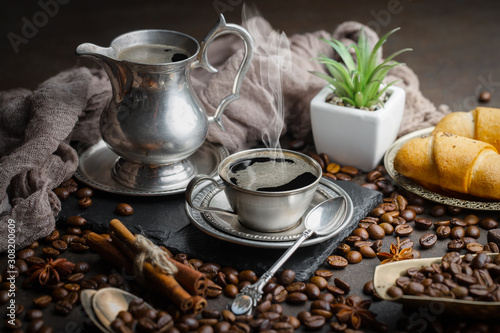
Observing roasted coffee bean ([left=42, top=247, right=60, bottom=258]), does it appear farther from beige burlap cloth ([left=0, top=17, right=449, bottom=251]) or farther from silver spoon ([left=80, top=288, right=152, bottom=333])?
silver spoon ([left=80, top=288, right=152, bottom=333])

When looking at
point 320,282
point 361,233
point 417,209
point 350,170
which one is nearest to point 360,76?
point 350,170

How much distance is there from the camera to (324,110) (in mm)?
2135

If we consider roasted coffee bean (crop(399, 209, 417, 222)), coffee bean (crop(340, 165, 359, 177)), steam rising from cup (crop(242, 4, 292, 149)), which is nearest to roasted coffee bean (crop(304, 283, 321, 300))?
roasted coffee bean (crop(399, 209, 417, 222))

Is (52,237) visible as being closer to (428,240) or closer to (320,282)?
(320,282)

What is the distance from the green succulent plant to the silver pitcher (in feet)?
1.26

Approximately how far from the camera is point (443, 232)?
1.77m

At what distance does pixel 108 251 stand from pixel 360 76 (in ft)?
3.56

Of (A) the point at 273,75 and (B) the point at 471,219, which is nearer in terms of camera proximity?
(B) the point at 471,219

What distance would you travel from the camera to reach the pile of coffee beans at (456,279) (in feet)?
4.48

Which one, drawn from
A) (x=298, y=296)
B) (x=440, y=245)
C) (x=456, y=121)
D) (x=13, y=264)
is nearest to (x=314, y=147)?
(x=456, y=121)

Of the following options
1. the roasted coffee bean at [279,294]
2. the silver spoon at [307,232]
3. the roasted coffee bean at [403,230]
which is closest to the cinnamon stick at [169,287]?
the silver spoon at [307,232]

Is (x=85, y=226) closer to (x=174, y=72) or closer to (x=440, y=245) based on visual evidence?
(x=174, y=72)

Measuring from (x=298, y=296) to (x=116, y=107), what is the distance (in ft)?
2.79

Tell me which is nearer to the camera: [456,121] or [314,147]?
[456,121]
